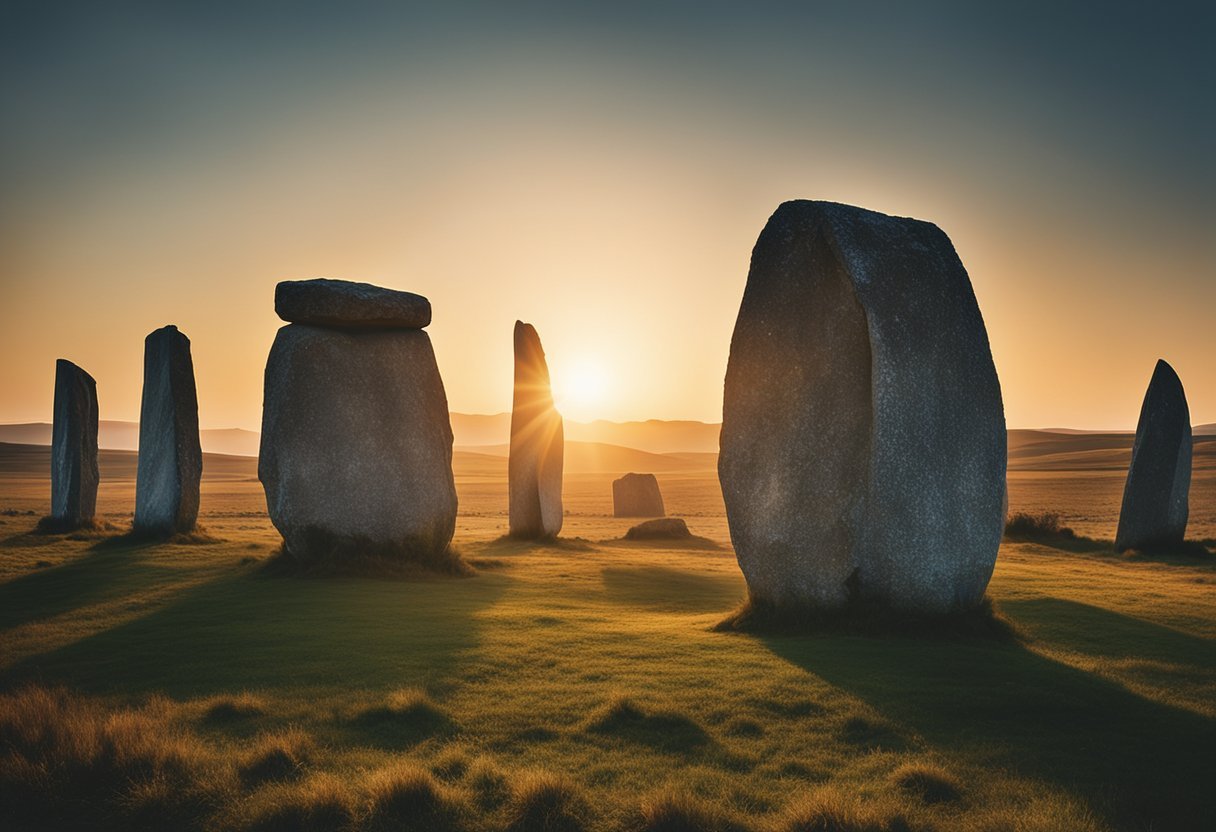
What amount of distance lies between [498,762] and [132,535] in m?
18.4

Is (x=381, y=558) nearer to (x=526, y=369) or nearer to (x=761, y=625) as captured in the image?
(x=761, y=625)

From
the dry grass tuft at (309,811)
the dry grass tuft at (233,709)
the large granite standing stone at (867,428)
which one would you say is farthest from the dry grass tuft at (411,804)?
the large granite standing stone at (867,428)

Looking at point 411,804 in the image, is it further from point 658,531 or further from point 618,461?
point 618,461

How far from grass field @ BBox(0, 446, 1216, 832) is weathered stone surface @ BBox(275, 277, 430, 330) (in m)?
5.23

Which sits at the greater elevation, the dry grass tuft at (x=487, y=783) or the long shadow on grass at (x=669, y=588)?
the dry grass tuft at (x=487, y=783)

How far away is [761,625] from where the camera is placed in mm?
10234

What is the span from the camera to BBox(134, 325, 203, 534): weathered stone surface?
2061cm

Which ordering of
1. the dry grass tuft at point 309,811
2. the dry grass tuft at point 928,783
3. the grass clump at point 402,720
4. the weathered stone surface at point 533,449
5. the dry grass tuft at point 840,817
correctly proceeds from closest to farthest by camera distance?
the dry grass tuft at point 840,817 → the dry grass tuft at point 309,811 → the dry grass tuft at point 928,783 → the grass clump at point 402,720 → the weathered stone surface at point 533,449

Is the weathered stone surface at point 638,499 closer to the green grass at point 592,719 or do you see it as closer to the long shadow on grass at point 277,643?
the long shadow on grass at point 277,643

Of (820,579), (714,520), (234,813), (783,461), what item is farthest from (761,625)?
(714,520)

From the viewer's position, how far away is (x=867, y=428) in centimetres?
960

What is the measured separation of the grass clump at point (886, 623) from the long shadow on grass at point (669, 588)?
113 inches

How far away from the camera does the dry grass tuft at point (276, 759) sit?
220 inches

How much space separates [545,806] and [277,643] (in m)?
5.87
